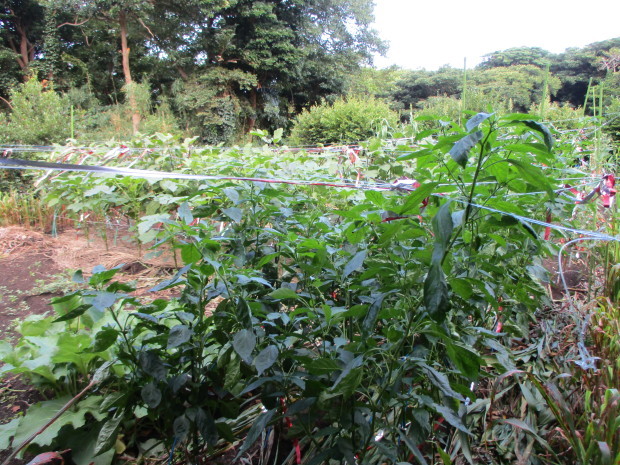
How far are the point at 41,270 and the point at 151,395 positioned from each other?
2674 millimetres

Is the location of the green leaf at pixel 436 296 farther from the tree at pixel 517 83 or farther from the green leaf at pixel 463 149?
the tree at pixel 517 83

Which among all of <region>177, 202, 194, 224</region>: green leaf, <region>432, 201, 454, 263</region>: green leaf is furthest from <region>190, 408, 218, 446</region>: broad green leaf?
<region>432, 201, 454, 263</region>: green leaf

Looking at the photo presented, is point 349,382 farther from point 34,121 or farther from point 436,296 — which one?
point 34,121

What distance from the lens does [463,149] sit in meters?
0.57

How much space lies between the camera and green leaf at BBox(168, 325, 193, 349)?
867 mm

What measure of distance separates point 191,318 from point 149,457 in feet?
1.70

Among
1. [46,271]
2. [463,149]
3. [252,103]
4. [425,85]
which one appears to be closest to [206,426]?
[463,149]

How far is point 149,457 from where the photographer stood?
47.0 inches

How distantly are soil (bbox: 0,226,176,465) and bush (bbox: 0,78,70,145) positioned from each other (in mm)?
4583

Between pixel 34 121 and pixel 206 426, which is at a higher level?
pixel 34 121

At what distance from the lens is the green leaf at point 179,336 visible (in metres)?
0.87

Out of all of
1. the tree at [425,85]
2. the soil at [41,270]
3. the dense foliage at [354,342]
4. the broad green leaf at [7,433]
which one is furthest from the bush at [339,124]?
the tree at [425,85]

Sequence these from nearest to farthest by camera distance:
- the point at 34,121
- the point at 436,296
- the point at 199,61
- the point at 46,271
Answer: the point at 436,296 < the point at 46,271 < the point at 34,121 < the point at 199,61

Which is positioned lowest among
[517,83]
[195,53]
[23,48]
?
[517,83]
